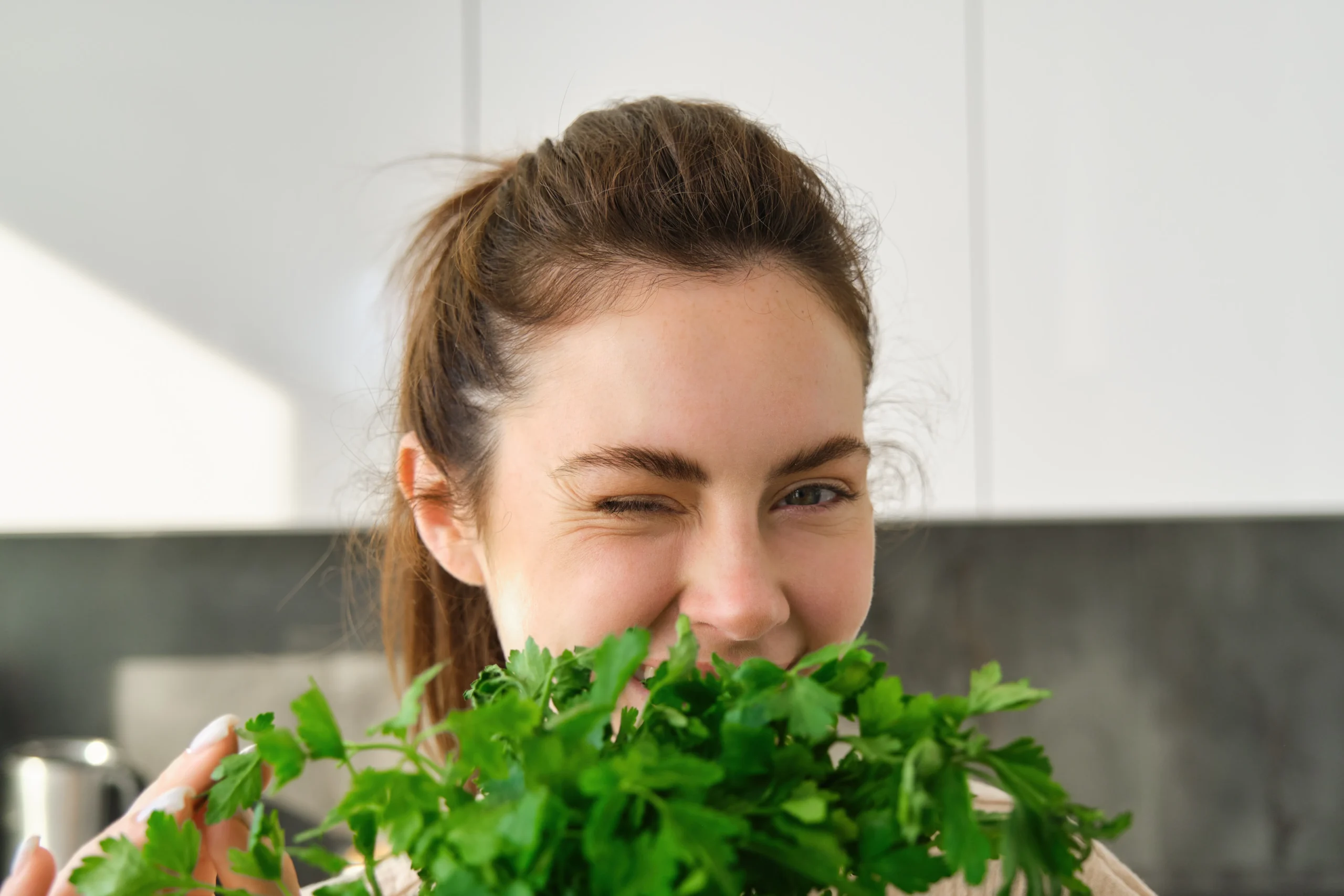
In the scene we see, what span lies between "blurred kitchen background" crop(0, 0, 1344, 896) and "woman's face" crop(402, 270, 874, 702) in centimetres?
84

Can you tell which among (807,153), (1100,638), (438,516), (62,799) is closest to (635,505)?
(438,516)

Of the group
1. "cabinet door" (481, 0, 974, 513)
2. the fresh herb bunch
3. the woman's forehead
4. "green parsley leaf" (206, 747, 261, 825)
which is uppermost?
"cabinet door" (481, 0, 974, 513)

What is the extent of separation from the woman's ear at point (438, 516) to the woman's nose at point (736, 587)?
0.24 meters

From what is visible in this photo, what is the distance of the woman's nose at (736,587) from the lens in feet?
2.19

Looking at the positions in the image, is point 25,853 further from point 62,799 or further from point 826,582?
point 62,799

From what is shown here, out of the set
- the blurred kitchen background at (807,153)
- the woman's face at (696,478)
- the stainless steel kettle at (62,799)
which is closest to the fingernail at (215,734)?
the woman's face at (696,478)

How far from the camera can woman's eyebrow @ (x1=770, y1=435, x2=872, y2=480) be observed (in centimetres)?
71

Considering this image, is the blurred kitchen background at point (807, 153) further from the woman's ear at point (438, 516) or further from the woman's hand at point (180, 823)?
the woman's hand at point (180, 823)

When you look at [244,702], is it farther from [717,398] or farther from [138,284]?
[717,398]

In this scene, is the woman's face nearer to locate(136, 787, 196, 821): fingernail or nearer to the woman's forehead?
the woman's forehead

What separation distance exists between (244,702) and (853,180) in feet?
5.00

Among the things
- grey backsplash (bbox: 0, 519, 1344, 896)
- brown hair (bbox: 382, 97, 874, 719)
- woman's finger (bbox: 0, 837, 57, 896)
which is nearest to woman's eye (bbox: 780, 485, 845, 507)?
brown hair (bbox: 382, 97, 874, 719)

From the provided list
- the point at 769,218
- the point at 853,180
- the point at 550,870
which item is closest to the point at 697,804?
the point at 550,870

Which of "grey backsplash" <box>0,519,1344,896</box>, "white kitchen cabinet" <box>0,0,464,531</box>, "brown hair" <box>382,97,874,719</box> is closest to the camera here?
"brown hair" <box>382,97,874,719</box>
